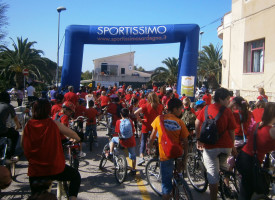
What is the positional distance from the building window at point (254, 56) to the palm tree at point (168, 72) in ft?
63.9

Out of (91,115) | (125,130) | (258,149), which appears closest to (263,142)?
(258,149)

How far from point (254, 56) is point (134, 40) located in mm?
7241

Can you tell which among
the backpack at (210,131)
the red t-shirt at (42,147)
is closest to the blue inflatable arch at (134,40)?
the backpack at (210,131)

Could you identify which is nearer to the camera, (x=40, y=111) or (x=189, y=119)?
(x=40, y=111)

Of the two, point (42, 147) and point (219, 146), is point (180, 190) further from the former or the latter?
point (42, 147)

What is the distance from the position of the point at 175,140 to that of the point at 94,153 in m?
Answer: 4.62

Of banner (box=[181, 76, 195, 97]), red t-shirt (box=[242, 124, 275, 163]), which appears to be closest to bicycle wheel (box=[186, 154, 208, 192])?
red t-shirt (box=[242, 124, 275, 163])

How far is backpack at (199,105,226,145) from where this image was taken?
391cm

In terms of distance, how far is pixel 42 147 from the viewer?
3150 mm

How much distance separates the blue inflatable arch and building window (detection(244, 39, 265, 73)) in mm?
3082

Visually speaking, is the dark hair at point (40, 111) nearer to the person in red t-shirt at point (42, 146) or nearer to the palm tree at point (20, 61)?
the person in red t-shirt at point (42, 146)

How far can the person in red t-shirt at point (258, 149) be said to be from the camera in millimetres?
3210

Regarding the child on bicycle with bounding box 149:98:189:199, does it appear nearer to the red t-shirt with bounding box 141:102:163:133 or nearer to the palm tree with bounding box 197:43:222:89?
the red t-shirt with bounding box 141:102:163:133

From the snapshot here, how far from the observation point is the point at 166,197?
12.7 feet
